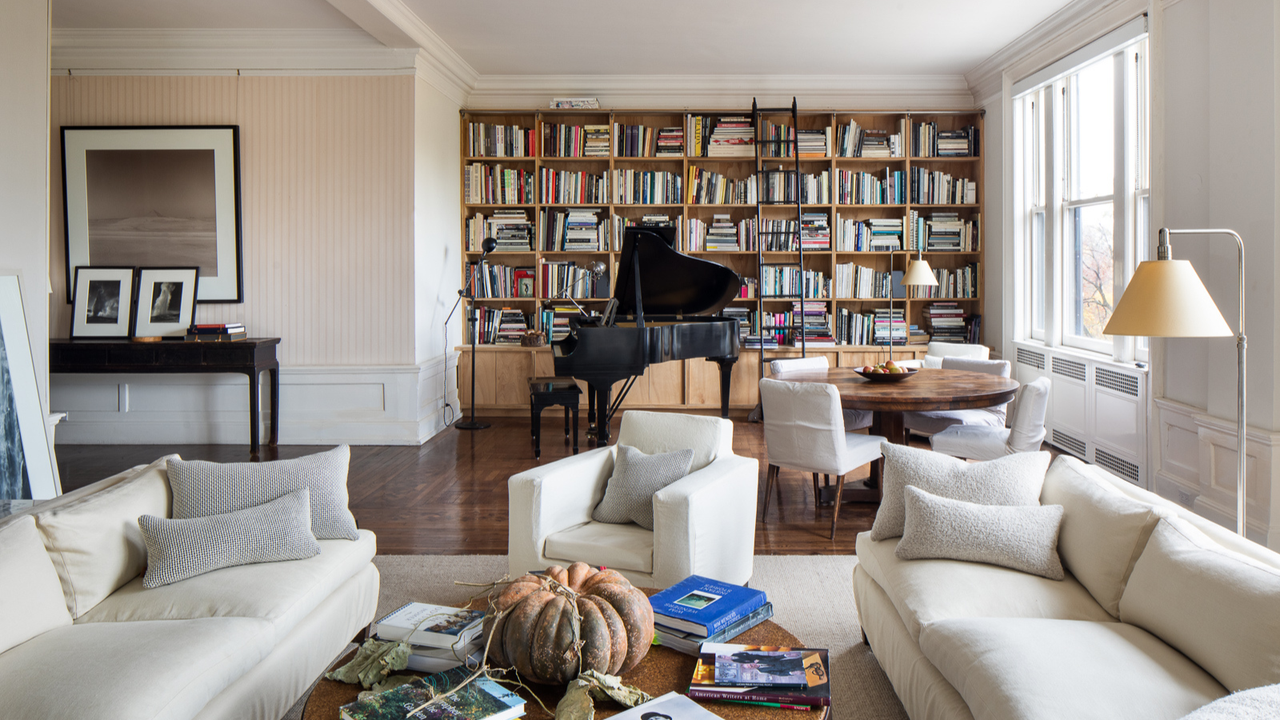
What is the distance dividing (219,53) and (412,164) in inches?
63.7

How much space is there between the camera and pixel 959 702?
5.44ft

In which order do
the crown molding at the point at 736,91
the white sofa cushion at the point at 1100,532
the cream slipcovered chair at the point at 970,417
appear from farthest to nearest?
the crown molding at the point at 736,91, the cream slipcovered chair at the point at 970,417, the white sofa cushion at the point at 1100,532

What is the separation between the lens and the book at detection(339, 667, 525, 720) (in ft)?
4.46

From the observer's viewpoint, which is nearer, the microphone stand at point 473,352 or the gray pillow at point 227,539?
the gray pillow at point 227,539

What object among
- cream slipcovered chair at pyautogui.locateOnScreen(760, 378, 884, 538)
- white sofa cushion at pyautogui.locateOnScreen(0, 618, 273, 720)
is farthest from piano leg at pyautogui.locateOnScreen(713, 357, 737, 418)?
white sofa cushion at pyautogui.locateOnScreen(0, 618, 273, 720)

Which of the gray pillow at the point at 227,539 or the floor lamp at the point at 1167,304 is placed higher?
the floor lamp at the point at 1167,304

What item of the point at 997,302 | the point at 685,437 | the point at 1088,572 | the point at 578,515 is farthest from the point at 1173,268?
the point at 997,302

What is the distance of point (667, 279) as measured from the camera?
17.6 ft

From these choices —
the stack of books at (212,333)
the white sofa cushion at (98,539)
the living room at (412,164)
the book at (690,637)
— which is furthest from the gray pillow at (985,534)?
the stack of books at (212,333)

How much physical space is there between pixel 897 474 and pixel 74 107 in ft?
21.1

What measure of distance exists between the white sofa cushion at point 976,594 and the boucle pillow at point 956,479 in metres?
0.22

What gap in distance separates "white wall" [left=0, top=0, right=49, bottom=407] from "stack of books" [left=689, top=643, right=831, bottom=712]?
11.7 feet

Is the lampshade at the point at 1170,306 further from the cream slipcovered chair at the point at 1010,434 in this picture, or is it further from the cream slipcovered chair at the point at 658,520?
the cream slipcovered chair at the point at 1010,434

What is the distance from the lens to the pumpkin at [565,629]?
146 centimetres
